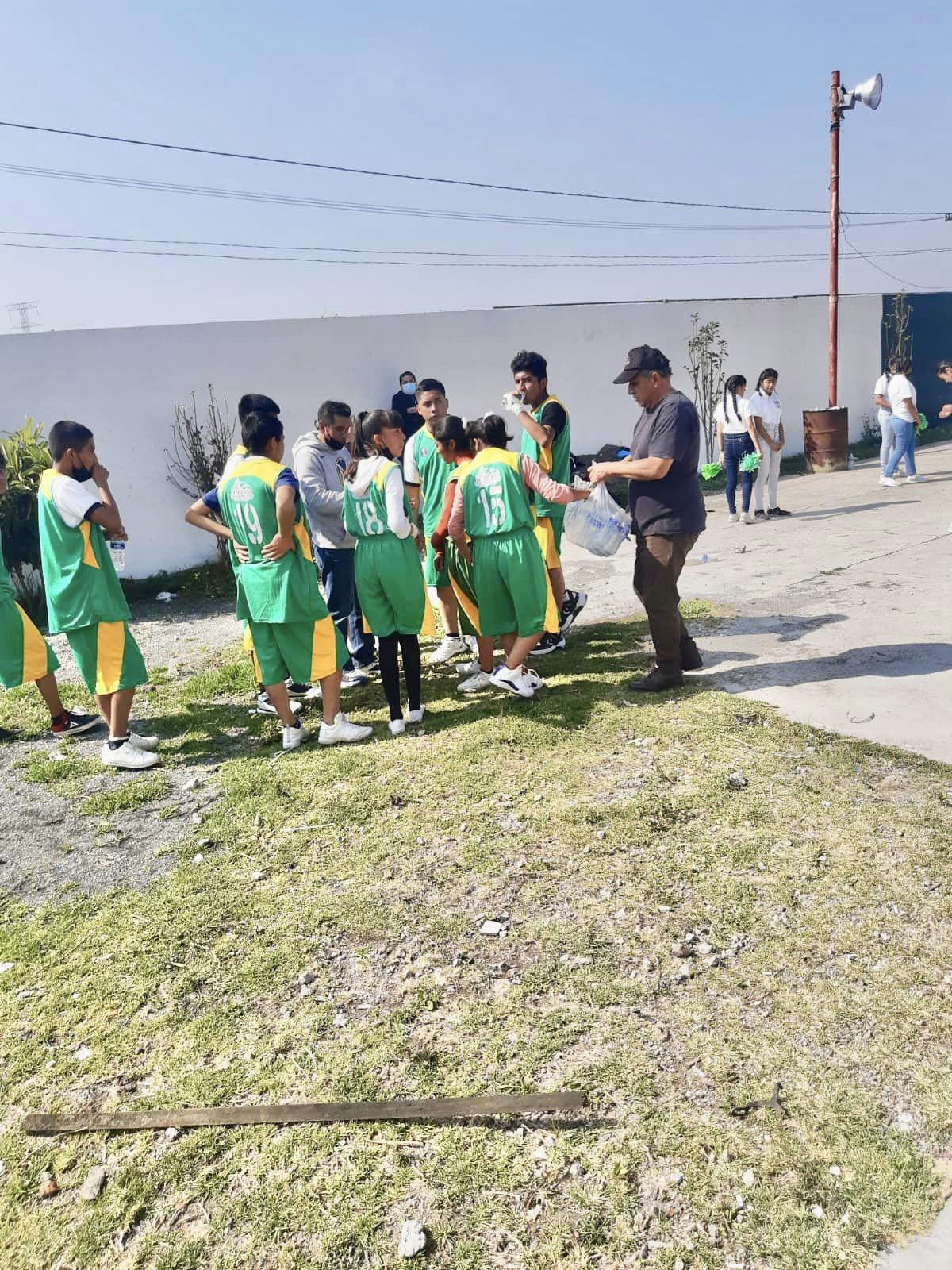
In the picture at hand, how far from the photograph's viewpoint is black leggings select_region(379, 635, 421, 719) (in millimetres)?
4992

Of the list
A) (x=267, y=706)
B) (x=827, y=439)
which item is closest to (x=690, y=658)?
(x=267, y=706)

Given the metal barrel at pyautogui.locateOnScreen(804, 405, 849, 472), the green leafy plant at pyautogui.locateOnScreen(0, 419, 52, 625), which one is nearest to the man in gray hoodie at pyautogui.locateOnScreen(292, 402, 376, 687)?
the green leafy plant at pyautogui.locateOnScreen(0, 419, 52, 625)

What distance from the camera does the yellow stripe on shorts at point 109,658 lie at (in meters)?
4.95

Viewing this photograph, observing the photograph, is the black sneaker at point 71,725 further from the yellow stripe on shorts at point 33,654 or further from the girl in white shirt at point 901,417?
the girl in white shirt at point 901,417

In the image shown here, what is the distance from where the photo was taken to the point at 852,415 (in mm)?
17891

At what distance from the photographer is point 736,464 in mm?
10484

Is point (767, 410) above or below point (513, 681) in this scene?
above

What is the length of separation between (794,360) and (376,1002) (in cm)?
A: 1634

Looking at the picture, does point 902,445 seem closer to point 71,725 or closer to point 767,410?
point 767,410

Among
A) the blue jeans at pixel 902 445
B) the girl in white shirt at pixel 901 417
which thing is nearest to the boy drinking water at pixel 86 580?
the girl in white shirt at pixel 901 417

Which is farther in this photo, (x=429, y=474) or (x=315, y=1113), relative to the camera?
(x=429, y=474)

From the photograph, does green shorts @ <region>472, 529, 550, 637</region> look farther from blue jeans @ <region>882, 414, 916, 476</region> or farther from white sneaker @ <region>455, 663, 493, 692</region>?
blue jeans @ <region>882, 414, 916, 476</region>

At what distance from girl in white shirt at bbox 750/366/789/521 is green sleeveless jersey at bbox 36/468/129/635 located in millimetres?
7598

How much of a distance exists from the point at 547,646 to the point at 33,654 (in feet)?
10.5
